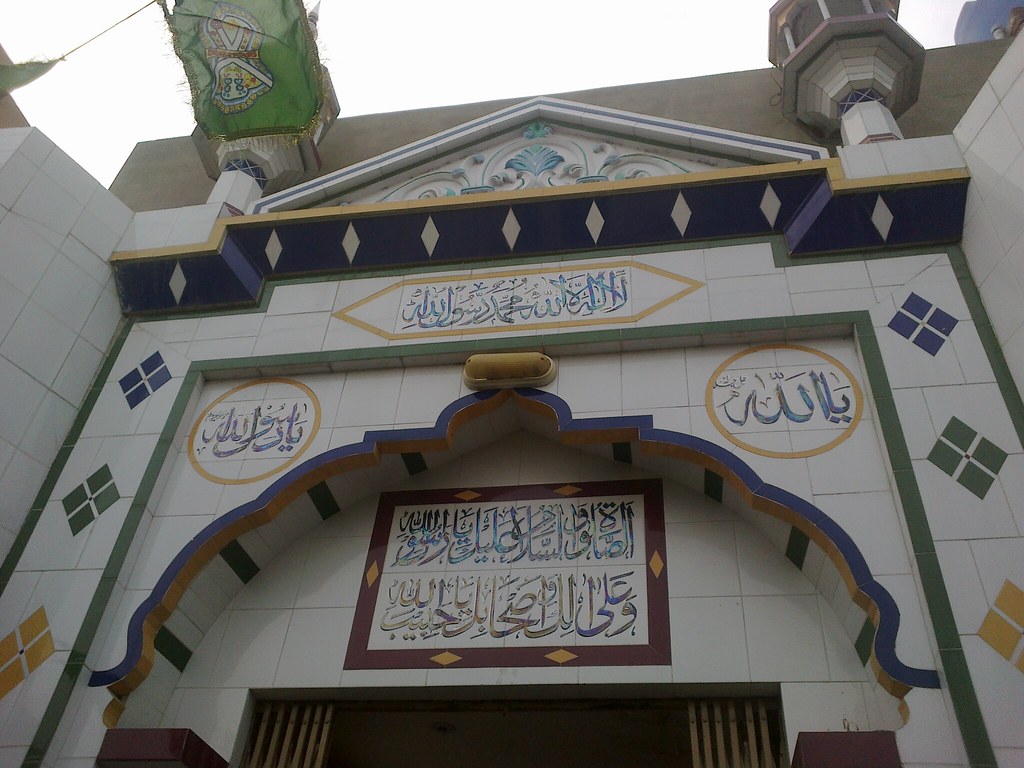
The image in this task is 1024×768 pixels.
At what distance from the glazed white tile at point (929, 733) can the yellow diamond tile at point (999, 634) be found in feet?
0.85

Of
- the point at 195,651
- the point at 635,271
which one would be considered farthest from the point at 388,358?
the point at 195,651

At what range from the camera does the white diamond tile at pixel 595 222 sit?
4992mm


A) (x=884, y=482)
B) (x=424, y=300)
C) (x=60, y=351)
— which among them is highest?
(x=424, y=300)

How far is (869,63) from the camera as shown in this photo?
5586mm

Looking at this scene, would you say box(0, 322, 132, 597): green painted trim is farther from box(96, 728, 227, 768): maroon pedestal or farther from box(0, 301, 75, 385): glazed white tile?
box(96, 728, 227, 768): maroon pedestal

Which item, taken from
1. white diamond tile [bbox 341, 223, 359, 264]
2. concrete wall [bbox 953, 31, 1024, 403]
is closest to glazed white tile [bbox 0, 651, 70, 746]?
white diamond tile [bbox 341, 223, 359, 264]

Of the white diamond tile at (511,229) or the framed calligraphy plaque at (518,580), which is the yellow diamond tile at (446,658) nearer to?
the framed calligraphy plaque at (518,580)

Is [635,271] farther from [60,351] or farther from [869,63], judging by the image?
[60,351]

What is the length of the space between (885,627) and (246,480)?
2.89m

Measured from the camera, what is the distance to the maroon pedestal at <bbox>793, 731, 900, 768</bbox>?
10.2ft

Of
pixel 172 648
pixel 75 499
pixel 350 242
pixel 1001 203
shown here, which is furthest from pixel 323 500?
pixel 1001 203

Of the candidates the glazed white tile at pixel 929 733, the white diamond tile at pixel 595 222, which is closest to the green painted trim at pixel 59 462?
the white diamond tile at pixel 595 222

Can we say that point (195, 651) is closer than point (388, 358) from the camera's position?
Yes

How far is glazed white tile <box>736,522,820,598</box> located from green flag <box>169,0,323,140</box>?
12.4ft
